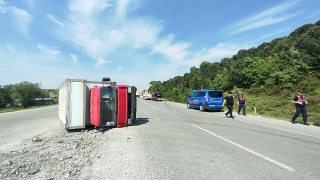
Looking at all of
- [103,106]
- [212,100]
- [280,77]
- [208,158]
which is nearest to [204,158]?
[208,158]

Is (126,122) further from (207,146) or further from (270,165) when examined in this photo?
(270,165)

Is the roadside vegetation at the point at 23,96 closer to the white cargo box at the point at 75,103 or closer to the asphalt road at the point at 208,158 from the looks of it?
the white cargo box at the point at 75,103

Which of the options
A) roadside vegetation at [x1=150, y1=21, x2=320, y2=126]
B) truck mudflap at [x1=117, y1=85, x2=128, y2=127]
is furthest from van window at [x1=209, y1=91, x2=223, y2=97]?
truck mudflap at [x1=117, y1=85, x2=128, y2=127]

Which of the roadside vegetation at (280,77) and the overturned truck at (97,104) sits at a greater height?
the roadside vegetation at (280,77)

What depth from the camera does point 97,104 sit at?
912 cm

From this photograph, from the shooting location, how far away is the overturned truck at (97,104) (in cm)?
907

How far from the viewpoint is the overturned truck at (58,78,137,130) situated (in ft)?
29.8

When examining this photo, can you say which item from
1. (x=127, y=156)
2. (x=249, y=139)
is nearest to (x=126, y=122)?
(x=127, y=156)

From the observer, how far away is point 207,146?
6301 millimetres

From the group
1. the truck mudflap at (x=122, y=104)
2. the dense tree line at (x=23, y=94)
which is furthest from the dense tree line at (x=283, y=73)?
the dense tree line at (x=23, y=94)

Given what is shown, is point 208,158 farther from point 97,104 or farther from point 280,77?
point 280,77

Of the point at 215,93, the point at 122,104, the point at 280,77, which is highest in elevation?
the point at 280,77

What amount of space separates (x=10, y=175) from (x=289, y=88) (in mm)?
33923

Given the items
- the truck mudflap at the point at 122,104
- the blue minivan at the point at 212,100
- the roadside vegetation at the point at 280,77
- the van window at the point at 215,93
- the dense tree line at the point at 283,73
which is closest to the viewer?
the truck mudflap at the point at 122,104
